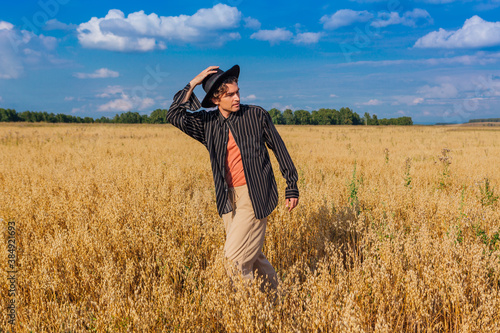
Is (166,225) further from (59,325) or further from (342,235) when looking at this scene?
(342,235)

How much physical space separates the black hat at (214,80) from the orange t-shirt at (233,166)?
1.24 ft

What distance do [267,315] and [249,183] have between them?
1.02 m

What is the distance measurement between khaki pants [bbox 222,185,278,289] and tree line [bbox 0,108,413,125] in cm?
8517

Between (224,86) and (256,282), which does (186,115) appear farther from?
(256,282)

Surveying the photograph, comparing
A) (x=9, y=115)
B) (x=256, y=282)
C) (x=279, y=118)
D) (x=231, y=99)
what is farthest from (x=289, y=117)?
(x=256, y=282)

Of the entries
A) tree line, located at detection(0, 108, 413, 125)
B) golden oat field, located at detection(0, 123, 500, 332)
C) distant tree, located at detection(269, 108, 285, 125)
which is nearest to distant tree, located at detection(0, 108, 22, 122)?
tree line, located at detection(0, 108, 413, 125)

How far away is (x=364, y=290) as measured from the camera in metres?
2.33

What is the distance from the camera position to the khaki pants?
2391 mm

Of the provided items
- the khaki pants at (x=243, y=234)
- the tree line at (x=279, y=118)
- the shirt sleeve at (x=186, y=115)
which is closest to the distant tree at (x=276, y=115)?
the tree line at (x=279, y=118)

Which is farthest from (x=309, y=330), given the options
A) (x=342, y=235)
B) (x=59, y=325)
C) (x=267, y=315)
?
(x=342, y=235)

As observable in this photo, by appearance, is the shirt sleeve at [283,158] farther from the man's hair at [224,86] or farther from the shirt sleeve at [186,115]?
the shirt sleeve at [186,115]

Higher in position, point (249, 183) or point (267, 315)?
point (249, 183)

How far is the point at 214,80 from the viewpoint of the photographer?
249 cm

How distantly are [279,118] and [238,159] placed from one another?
9850 cm
